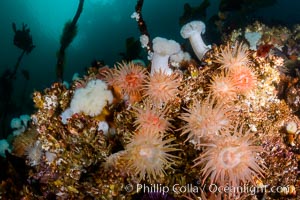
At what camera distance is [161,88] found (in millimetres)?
3627

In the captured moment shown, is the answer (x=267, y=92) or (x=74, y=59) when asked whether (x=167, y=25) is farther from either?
(x=267, y=92)

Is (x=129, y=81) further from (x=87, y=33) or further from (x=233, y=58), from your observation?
(x=87, y=33)

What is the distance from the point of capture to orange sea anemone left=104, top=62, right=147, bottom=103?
386 centimetres

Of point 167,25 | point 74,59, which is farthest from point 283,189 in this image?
point 74,59

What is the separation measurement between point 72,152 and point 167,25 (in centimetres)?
3527

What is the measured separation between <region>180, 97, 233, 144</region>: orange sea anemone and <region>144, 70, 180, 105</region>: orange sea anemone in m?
0.42

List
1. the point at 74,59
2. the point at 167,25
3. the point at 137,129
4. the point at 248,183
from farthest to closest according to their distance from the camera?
the point at 74,59, the point at 167,25, the point at 137,129, the point at 248,183

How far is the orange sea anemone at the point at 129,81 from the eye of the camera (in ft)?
12.6

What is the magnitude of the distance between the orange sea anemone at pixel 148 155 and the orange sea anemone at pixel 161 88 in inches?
20.5

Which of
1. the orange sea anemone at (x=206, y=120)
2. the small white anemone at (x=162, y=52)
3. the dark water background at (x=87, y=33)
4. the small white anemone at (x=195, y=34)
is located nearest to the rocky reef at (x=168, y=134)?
the orange sea anemone at (x=206, y=120)

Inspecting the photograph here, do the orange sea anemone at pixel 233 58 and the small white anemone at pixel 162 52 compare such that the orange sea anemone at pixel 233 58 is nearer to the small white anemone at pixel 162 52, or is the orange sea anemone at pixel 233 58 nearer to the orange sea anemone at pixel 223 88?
the orange sea anemone at pixel 223 88

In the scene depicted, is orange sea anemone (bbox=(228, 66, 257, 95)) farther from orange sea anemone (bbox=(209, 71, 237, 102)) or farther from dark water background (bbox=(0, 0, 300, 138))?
dark water background (bbox=(0, 0, 300, 138))

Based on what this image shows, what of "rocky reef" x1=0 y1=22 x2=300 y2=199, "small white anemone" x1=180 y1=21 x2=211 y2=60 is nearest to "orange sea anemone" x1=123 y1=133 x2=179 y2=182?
"rocky reef" x1=0 y1=22 x2=300 y2=199

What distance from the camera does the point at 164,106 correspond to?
3.63 m
